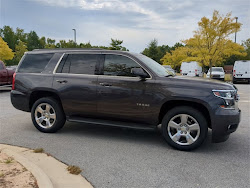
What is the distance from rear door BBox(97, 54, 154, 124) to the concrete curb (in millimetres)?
1813

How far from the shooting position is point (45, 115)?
18.4 ft

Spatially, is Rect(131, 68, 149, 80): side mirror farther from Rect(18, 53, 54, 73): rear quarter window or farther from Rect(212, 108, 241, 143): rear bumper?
Rect(18, 53, 54, 73): rear quarter window

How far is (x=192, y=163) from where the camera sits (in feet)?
13.2

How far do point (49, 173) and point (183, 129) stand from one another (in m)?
2.47

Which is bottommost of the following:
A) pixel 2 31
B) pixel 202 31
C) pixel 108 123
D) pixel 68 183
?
pixel 68 183

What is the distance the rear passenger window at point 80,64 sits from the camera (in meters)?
5.32

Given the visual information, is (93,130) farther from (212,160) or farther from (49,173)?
(212,160)

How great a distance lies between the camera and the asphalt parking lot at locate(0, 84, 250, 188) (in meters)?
3.44

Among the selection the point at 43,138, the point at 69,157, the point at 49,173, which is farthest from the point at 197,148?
the point at 43,138

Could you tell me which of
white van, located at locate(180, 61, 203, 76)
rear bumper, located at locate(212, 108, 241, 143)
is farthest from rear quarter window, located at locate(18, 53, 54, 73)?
white van, located at locate(180, 61, 203, 76)

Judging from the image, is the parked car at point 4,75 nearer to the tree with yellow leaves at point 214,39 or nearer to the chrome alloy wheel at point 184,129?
the chrome alloy wheel at point 184,129

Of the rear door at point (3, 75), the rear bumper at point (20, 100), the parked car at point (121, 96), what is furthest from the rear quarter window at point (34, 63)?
the rear door at point (3, 75)

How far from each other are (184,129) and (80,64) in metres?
2.64

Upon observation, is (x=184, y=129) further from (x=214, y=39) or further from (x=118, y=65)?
(x=214, y=39)
